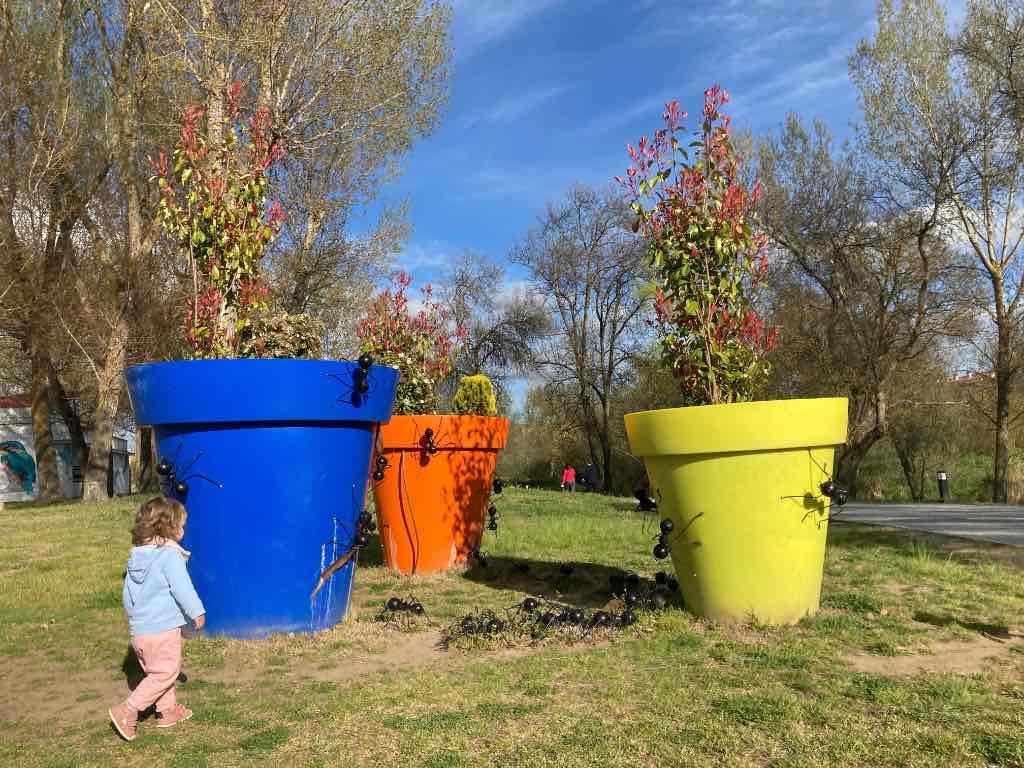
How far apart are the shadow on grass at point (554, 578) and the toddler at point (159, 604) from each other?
253 centimetres

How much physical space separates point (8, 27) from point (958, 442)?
30.6m

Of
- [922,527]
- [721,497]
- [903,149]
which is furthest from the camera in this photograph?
[903,149]

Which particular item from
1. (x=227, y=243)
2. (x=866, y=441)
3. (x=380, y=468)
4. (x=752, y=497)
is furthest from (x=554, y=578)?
(x=866, y=441)

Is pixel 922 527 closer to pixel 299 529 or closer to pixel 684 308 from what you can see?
pixel 684 308

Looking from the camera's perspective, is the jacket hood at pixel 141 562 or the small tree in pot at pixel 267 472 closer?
the jacket hood at pixel 141 562

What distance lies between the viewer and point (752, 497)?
13.4 feet

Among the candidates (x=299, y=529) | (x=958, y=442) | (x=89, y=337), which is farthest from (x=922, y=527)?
(x=958, y=442)

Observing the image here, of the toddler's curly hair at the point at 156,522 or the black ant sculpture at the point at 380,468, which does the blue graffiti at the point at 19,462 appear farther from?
the toddler's curly hair at the point at 156,522

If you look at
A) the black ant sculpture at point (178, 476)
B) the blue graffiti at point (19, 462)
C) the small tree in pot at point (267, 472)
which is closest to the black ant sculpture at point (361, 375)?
the small tree in pot at point (267, 472)

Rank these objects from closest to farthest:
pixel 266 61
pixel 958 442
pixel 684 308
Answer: pixel 684 308
pixel 266 61
pixel 958 442

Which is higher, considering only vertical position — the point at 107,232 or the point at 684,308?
the point at 107,232

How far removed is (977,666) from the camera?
132 inches

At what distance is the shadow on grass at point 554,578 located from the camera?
5.18 metres

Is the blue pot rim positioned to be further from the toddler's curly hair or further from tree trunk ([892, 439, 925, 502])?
tree trunk ([892, 439, 925, 502])
